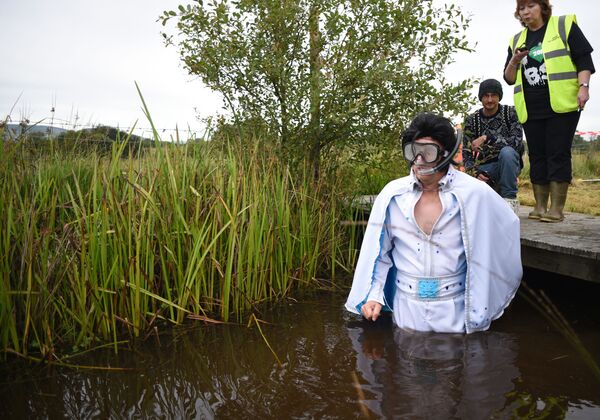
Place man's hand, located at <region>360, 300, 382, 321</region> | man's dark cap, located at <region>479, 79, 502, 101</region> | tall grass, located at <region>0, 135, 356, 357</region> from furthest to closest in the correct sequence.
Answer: man's dark cap, located at <region>479, 79, 502, 101</region> → man's hand, located at <region>360, 300, 382, 321</region> → tall grass, located at <region>0, 135, 356, 357</region>

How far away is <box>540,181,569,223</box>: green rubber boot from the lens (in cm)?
411

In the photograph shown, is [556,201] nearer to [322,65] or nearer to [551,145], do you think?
[551,145]

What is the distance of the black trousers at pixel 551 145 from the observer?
397 centimetres

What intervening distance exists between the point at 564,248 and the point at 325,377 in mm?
1978

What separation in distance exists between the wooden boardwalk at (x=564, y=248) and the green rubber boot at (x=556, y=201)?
9 centimetres

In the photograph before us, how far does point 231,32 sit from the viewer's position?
465 centimetres

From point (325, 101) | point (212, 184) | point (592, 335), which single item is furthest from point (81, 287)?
point (592, 335)

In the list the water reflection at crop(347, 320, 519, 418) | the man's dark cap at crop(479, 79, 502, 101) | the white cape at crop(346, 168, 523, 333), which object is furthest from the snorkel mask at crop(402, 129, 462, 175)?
the man's dark cap at crop(479, 79, 502, 101)

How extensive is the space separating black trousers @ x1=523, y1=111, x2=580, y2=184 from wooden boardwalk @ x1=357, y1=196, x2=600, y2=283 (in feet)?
1.47

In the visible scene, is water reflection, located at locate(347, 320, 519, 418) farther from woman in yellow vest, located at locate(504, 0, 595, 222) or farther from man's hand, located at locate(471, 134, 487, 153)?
man's hand, located at locate(471, 134, 487, 153)

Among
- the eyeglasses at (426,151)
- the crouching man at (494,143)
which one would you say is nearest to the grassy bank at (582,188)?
the crouching man at (494,143)

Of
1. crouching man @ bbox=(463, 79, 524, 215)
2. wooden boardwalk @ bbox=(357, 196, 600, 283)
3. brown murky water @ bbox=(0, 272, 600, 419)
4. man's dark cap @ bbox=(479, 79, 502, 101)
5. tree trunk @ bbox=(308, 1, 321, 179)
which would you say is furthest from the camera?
man's dark cap @ bbox=(479, 79, 502, 101)

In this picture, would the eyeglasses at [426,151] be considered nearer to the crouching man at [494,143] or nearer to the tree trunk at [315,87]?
the tree trunk at [315,87]

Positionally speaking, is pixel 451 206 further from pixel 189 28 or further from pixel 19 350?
pixel 189 28
